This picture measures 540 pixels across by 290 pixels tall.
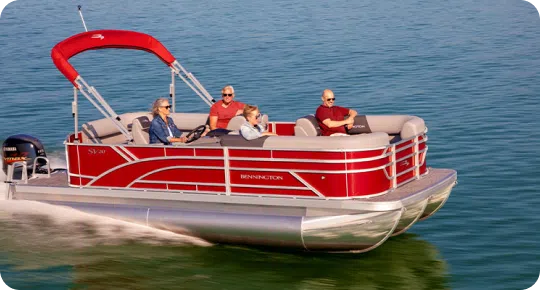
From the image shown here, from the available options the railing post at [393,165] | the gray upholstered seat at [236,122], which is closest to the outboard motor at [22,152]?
the gray upholstered seat at [236,122]

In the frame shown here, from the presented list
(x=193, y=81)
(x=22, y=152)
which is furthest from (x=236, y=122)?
(x=22, y=152)

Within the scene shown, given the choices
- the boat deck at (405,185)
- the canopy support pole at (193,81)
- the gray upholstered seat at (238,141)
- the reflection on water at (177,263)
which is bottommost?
the reflection on water at (177,263)

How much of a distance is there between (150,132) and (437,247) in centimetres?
359

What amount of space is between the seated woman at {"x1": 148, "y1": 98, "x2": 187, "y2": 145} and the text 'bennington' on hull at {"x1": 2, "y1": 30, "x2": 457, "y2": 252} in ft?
0.70

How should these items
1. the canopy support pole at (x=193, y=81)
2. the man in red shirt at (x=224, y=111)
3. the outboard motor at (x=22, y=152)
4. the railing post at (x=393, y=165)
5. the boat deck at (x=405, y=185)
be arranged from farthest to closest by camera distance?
the outboard motor at (x=22, y=152) → the canopy support pole at (x=193, y=81) → the man in red shirt at (x=224, y=111) → the railing post at (x=393, y=165) → the boat deck at (x=405, y=185)

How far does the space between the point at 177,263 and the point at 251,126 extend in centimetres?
174

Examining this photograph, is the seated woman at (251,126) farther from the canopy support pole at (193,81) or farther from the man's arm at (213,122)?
the canopy support pole at (193,81)

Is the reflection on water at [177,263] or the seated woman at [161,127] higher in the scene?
the seated woman at [161,127]

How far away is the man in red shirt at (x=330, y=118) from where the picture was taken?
1180cm

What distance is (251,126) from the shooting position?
37.2 feet

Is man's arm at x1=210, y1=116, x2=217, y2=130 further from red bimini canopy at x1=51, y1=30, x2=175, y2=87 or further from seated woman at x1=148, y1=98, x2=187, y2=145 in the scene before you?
red bimini canopy at x1=51, y1=30, x2=175, y2=87

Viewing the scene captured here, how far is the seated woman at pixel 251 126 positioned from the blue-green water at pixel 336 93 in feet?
4.58

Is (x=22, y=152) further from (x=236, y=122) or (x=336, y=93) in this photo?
(x=336, y=93)

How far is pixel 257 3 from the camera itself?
41.3 metres
